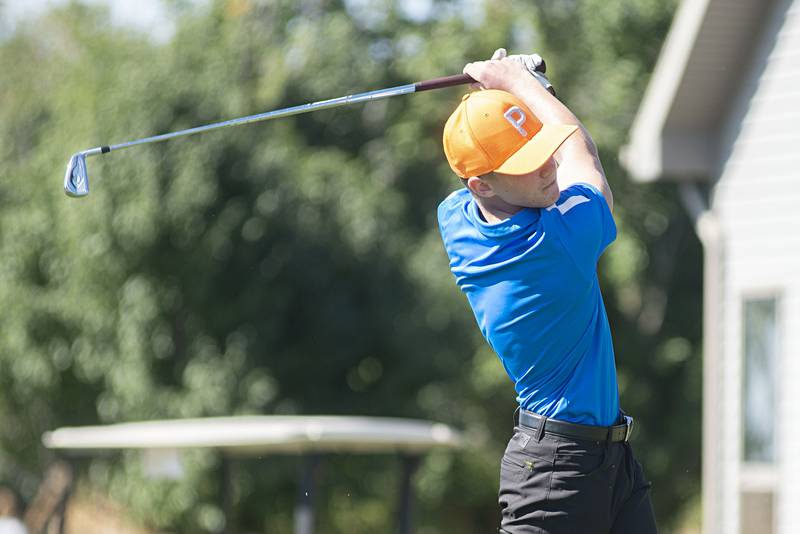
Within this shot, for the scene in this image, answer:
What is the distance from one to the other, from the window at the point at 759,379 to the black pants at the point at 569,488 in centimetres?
638

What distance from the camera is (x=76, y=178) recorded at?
5.16 m

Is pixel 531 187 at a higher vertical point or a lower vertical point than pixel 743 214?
higher

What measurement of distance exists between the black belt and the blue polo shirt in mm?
19

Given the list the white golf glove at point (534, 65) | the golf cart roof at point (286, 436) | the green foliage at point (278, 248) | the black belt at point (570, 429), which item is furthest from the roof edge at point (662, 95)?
the black belt at point (570, 429)

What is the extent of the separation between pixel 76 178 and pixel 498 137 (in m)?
1.93

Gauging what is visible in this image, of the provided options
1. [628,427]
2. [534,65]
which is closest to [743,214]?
[534,65]

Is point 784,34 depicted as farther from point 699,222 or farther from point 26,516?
point 26,516

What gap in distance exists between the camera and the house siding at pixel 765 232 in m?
9.80

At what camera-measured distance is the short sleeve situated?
3840 millimetres

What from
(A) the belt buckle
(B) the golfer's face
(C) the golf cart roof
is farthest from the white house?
(B) the golfer's face

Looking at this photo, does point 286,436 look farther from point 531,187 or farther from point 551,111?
point 531,187

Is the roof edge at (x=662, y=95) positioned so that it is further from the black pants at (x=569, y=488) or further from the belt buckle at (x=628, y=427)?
the black pants at (x=569, y=488)

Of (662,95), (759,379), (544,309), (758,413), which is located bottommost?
(758,413)

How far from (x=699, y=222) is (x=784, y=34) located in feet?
5.05
